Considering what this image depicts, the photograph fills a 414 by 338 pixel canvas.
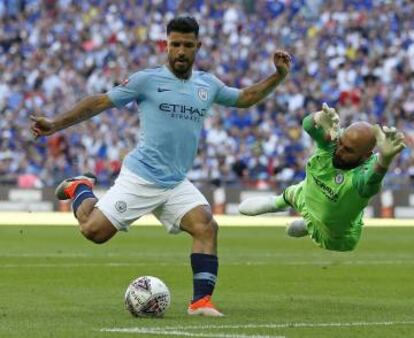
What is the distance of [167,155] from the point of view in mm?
12164

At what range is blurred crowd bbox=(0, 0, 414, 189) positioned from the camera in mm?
36844

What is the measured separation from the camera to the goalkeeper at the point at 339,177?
12.1 m

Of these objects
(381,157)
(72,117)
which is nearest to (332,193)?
(381,157)

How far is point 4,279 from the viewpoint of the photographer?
1584 cm

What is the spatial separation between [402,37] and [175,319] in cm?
2947

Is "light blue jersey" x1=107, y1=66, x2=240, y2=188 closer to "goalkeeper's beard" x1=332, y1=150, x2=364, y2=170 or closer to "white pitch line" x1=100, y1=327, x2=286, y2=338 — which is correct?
"goalkeeper's beard" x1=332, y1=150, x2=364, y2=170

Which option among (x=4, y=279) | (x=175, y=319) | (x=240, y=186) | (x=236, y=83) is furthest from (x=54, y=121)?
(x=236, y=83)

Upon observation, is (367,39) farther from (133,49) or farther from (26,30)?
(26,30)

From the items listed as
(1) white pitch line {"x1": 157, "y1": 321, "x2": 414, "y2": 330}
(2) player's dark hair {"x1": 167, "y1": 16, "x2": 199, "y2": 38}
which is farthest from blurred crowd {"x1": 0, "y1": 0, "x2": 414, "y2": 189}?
(1) white pitch line {"x1": 157, "y1": 321, "x2": 414, "y2": 330}

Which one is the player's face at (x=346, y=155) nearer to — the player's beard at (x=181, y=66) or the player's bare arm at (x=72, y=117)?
the player's beard at (x=181, y=66)

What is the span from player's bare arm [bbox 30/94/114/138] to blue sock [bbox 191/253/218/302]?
1.60m

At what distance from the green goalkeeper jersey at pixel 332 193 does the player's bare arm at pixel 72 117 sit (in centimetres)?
194

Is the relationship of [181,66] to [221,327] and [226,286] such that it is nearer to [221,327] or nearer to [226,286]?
[221,327]

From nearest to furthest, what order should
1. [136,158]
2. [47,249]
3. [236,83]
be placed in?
1. [136,158]
2. [47,249]
3. [236,83]
